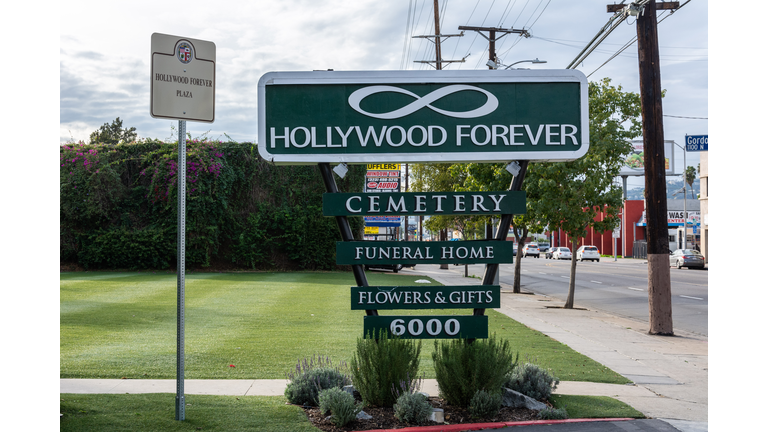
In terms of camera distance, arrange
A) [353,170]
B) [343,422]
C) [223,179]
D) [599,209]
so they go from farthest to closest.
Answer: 1. [353,170]
2. [223,179]
3. [599,209]
4. [343,422]

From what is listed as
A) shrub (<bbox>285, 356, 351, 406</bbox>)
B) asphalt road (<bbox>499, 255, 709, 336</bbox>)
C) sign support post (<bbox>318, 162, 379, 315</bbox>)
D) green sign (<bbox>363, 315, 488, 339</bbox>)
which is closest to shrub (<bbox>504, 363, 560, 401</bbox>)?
green sign (<bbox>363, 315, 488, 339</bbox>)

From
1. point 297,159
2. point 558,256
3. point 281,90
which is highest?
point 281,90

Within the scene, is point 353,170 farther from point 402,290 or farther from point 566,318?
point 402,290

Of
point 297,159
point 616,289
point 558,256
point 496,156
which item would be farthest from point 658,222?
point 558,256

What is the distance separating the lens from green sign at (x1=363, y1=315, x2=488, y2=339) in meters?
6.45

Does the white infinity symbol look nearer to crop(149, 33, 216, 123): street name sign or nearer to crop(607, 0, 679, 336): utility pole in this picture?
crop(149, 33, 216, 123): street name sign

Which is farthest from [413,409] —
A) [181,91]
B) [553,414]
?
[181,91]

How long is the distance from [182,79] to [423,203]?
2.82 metres

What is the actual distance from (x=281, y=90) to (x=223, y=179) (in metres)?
23.8

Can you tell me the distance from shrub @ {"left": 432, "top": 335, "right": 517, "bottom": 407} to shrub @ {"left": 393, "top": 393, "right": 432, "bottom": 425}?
44 centimetres

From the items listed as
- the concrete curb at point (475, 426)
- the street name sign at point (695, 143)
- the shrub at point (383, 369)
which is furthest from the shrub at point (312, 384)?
the street name sign at point (695, 143)

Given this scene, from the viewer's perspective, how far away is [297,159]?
6.59m

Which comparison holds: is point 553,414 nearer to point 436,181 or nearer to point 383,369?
point 383,369

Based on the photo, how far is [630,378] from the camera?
8086 millimetres
